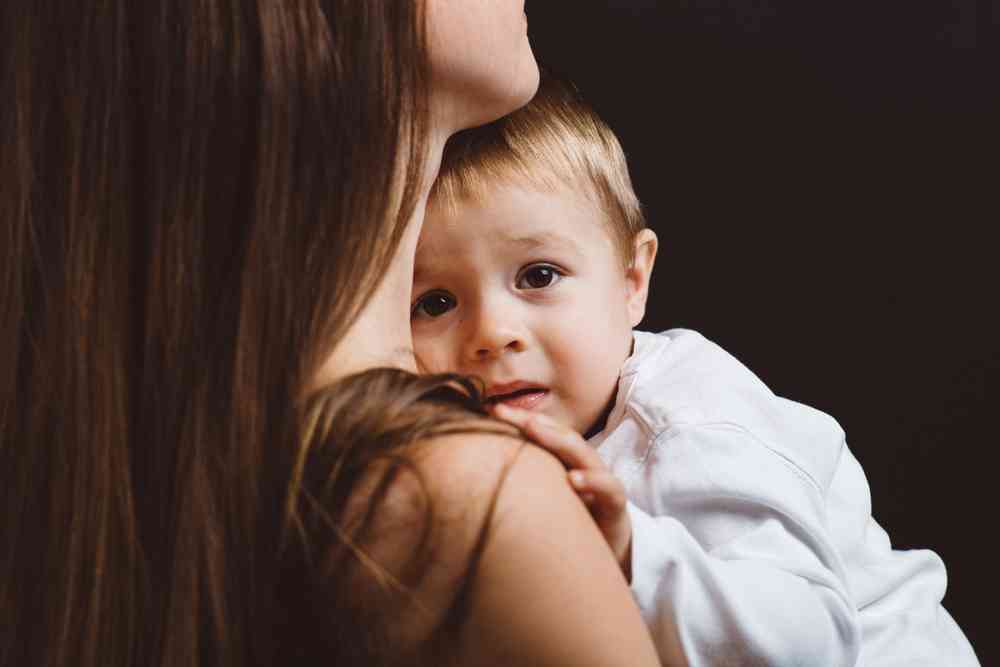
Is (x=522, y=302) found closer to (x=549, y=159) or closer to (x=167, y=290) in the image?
(x=549, y=159)

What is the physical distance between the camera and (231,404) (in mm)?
806

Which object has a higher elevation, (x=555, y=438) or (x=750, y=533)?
(x=555, y=438)

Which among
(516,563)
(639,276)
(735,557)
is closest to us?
(516,563)

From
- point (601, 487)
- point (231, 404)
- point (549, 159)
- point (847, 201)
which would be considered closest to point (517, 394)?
point (549, 159)

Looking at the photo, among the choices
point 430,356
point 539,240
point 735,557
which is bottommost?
point 735,557

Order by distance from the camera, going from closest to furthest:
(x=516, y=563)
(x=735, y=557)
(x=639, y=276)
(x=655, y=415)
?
(x=516, y=563)
(x=735, y=557)
(x=655, y=415)
(x=639, y=276)

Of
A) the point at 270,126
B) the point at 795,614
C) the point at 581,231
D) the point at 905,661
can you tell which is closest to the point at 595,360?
the point at 581,231

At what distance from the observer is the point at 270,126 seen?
0.80m

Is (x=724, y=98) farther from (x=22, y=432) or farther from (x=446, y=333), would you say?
(x=22, y=432)

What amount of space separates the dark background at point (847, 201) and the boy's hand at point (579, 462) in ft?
3.16

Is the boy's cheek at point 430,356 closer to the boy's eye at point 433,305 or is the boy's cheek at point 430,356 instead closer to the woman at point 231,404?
the boy's eye at point 433,305

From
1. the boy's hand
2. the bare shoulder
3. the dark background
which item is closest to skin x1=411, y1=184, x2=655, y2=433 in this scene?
the boy's hand

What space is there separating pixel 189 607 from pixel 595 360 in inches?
24.0

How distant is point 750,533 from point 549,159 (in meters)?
0.48
